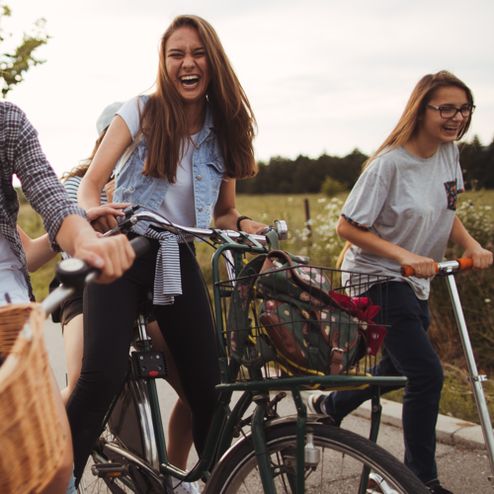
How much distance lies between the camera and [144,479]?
3.14 meters

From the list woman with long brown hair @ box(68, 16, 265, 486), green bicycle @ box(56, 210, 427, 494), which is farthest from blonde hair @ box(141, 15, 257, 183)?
green bicycle @ box(56, 210, 427, 494)

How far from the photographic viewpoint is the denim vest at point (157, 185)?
316cm

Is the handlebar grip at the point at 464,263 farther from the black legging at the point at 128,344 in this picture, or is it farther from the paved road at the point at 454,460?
the black legging at the point at 128,344

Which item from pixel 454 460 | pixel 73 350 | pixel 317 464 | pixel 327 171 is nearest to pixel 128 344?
pixel 73 350

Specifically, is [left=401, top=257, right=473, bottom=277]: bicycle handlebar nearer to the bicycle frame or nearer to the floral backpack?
the bicycle frame

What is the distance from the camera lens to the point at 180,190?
3.20m

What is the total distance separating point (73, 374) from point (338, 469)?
1.06 m

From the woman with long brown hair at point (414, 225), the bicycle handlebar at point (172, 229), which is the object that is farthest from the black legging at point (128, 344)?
the woman with long brown hair at point (414, 225)

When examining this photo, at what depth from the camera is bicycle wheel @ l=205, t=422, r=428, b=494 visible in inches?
93.4

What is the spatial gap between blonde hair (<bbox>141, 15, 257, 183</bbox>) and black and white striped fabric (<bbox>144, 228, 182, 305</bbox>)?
272 millimetres

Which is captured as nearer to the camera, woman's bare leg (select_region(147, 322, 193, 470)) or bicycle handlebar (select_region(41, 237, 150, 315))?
bicycle handlebar (select_region(41, 237, 150, 315))

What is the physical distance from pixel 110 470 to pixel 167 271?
835 millimetres

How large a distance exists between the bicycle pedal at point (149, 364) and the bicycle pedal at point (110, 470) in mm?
355

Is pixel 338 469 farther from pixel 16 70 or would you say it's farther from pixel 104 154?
pixel 16 70
